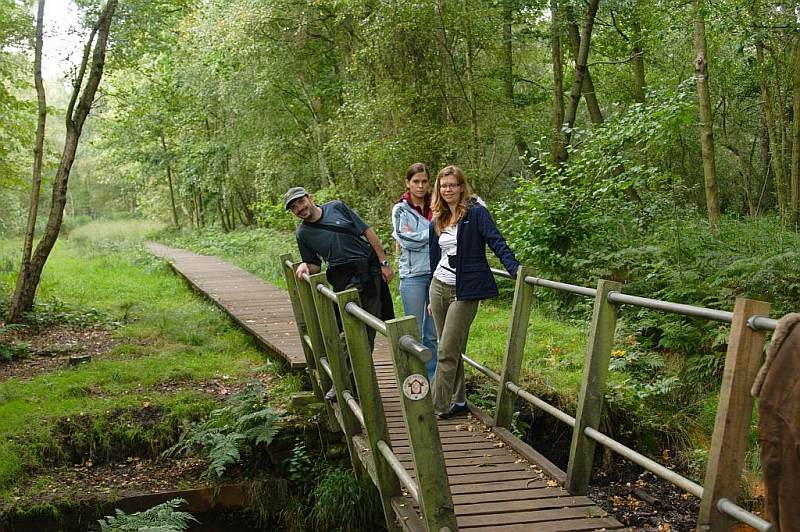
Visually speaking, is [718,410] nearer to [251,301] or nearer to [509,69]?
[251,301]

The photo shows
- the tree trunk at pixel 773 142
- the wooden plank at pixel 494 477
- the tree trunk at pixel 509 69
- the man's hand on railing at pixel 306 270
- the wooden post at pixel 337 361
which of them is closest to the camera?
the wooden plank at pixel 494 477

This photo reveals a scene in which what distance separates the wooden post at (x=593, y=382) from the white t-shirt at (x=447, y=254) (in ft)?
5.15

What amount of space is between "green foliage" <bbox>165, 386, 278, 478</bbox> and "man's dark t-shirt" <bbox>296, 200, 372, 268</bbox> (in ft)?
6.11

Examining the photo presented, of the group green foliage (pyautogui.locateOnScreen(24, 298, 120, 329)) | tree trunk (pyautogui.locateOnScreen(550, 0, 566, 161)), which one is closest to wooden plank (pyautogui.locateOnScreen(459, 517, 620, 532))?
green foliage (pyautogui.locateOnScreen(24, 298, 120, 329))

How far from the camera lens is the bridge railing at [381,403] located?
137 inches

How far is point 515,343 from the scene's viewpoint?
5.56 m

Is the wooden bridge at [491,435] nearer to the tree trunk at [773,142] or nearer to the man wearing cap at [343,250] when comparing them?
the man wearing cap at [343,250]

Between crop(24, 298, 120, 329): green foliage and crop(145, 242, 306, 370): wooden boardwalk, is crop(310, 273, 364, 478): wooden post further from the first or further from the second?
crop(24, 298, 120, 329): green foliage

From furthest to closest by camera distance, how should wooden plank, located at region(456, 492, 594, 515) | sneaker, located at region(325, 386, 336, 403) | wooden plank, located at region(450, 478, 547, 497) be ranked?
sneaker, located at region(325, 386, 336, 403) → wooden plank, located at region(450, 478, 547, 497) → wooden plank, located at region(456, 492, 594, 515)

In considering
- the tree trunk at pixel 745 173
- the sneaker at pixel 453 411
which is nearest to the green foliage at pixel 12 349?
the sneaker at pixel 453 411

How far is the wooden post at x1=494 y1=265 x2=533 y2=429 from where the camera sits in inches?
214

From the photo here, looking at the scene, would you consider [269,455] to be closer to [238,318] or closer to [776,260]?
[238,318]

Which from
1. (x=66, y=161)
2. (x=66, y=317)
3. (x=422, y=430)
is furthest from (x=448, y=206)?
(x=66, y=317)

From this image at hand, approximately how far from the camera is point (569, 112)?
48.9ft
